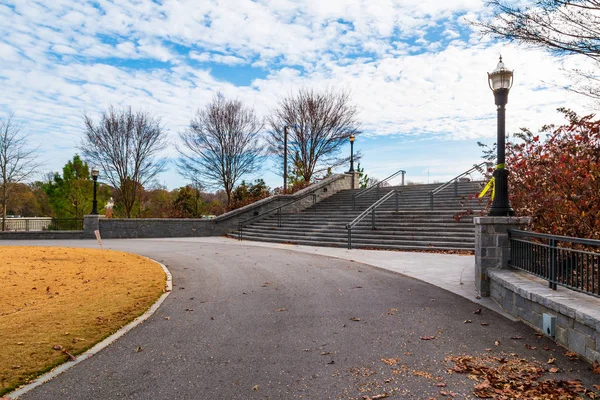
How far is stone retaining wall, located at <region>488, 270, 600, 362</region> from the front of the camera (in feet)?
13.0

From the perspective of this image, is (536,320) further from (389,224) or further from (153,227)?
(153,227)

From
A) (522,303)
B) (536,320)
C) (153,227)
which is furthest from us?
(153,227)

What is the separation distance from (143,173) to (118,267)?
18.8 m

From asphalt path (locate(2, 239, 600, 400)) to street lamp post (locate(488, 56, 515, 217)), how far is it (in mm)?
1884

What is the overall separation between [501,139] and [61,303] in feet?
27.1

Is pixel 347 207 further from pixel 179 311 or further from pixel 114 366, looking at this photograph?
pixel 114 366

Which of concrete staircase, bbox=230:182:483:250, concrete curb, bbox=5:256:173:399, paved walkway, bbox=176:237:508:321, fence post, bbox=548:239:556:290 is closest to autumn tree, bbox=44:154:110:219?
concrete staircase, bbox=230:182:483:250

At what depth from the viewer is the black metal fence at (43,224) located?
24761 millimetres

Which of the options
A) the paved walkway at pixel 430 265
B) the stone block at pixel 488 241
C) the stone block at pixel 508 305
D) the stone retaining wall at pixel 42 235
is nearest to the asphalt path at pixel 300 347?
the stone block at pixel 508 305

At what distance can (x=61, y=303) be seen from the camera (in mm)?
6508

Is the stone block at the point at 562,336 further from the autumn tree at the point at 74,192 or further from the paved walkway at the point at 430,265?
the autumn tree at the point at 74,192

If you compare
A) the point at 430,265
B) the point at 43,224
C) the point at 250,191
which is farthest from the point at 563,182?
the point at 43,224

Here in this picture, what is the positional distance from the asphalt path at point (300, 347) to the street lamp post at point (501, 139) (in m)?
1.88

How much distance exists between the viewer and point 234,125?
29.5 meters
